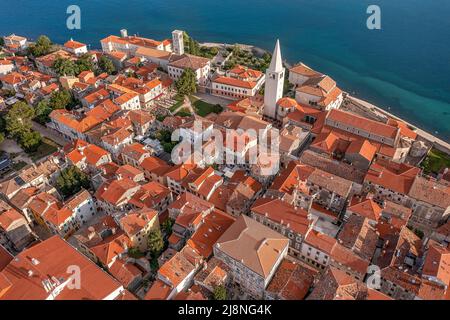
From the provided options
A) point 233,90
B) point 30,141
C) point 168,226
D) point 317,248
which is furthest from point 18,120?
point 317,248

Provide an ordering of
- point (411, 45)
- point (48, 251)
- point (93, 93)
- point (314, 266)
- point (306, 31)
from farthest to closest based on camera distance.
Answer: point (306, 31)
point (411, 45)
point (93, 93)
point (314, 266)
point (48, 251)

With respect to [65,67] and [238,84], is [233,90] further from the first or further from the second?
[65,67]

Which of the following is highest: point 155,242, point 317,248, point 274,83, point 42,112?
point 274,83

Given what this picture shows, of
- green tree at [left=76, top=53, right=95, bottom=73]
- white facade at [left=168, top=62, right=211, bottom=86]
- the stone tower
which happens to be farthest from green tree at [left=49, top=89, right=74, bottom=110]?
the stone tower

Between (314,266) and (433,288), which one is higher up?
(433,288)

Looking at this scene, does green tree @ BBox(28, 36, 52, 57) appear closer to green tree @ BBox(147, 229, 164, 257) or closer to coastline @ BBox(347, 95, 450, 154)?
green tree @ BBox(147, 229, 164, 257)

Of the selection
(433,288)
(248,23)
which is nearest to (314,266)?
(433,288)

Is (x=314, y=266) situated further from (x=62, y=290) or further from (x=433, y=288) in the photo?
(x=62, y=290)
